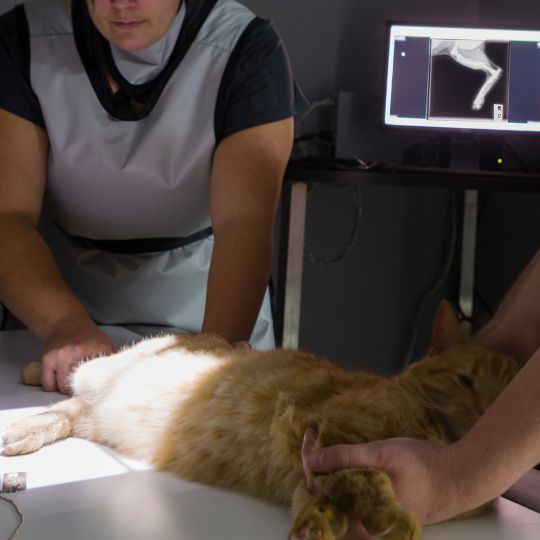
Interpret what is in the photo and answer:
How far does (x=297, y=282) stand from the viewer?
265 centimetres

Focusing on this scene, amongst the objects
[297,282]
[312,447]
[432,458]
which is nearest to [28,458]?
[312,447]

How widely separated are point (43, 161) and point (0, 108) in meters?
0.12

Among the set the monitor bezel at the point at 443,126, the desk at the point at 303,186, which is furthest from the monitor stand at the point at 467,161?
the desk at the point at 303,186

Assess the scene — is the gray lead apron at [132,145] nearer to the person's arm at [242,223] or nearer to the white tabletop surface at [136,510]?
the person's arm at [242,223]

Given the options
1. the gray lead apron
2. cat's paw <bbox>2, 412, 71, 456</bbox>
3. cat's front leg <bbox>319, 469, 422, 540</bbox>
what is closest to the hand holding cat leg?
cat's front leg <bbox>319, 469, 422, 540</bbox>

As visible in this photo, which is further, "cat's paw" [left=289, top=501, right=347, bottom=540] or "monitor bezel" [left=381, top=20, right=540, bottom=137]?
"monitor bezel" [left=381, top=20, right=540, bottom=137]

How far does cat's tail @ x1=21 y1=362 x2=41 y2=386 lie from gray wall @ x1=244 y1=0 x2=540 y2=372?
2127 millimetres

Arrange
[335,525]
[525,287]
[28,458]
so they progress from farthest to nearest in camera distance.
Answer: [525,287] < [28,458] < [335,525]

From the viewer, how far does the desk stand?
8.65ft

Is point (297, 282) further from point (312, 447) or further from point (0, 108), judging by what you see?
point (312, 447)

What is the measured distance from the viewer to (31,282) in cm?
152

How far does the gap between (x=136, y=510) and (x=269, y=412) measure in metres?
0.22

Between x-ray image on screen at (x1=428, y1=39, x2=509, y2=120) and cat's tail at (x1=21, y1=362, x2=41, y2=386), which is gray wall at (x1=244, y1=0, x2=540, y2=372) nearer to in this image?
x-ray image on screen at (x1=428, y1=39, x2=509, y2=120)

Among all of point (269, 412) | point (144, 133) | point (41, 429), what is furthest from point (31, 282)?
point (269, 412)
